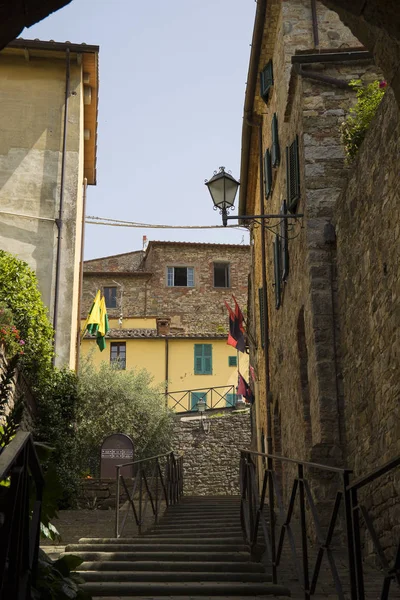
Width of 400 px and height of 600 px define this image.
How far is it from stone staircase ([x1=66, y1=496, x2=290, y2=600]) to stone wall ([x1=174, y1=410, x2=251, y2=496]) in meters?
14.5

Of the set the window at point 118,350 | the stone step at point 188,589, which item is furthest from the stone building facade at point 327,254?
the window at point 118,350

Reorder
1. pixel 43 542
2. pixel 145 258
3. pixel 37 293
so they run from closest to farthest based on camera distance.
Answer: pixel 43 542 → pixel 37 293 → pixel 145 258

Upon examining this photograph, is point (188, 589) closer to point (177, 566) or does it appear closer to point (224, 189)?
point (177, 566)

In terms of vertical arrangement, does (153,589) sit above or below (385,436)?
below

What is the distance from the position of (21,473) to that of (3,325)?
26.0 ft

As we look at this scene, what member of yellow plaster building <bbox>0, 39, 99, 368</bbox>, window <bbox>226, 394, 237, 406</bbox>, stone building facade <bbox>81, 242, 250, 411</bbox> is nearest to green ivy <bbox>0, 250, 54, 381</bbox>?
yellow plaster building <bbox>0, 39, 99, 368</bbox>

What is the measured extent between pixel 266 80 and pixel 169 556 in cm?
871

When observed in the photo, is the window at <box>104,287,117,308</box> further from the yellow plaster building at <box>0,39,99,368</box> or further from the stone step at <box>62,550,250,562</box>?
the stone step at <box>62,550,250,562</box>

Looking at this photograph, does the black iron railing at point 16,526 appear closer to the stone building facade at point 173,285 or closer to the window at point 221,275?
the stone building facade at point 173,285

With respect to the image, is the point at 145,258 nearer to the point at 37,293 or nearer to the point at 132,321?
the point at 132,321

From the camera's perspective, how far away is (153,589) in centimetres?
583

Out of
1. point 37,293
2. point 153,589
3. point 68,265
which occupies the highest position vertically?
point 68,265

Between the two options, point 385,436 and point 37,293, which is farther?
point 37,293

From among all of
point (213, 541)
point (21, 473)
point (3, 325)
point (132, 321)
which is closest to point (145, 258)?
point (132, 321)
